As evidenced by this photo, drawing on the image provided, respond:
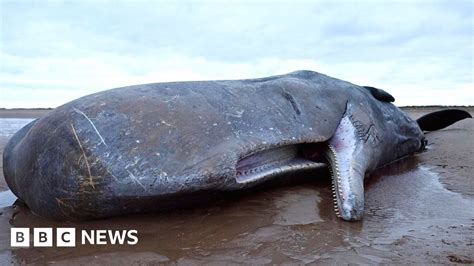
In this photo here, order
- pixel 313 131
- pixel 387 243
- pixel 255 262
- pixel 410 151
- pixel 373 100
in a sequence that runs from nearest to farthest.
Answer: pixel 255 262
pixel 387 243
pixel 313 131
pixel 373 100
pixel 410 151

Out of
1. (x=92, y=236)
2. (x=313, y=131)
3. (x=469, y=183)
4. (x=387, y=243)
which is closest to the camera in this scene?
(x=387, y=243)

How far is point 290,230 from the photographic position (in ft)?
12.1

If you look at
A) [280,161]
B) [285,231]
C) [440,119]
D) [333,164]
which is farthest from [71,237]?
[440,119]

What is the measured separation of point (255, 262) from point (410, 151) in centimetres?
491

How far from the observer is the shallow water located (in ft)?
10.6

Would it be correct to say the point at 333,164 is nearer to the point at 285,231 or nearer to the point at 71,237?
the point at 285,231

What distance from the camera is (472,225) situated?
12.5 ft

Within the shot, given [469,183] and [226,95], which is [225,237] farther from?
[469,183]

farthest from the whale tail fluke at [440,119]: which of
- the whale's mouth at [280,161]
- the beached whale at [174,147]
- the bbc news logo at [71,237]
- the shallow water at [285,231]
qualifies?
the bbc news logo at [71,237]

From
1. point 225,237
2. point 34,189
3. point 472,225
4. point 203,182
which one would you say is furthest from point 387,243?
point 34,189

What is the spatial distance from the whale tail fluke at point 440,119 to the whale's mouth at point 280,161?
5266mm

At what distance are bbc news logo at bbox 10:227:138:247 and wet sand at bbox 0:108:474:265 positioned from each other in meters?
0.07

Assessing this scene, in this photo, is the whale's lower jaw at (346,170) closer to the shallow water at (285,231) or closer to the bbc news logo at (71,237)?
the shallow water at (285,231)

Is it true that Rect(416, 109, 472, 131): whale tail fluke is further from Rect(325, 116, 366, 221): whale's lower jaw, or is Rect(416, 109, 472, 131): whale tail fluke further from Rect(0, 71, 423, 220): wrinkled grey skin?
Rect(0, 71, 423, 220): wrinkled grey skin
